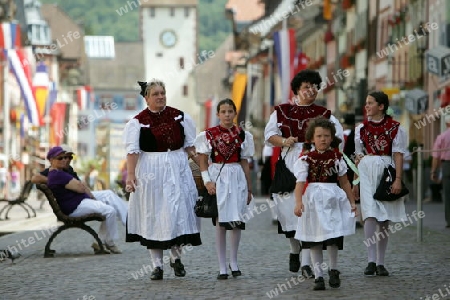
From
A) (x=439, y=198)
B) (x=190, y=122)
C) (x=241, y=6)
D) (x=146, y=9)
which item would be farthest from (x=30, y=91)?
(x=146, y=9)

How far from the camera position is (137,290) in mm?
10953

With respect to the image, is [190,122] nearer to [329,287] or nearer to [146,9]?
[329,287]

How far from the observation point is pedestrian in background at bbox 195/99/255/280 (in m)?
12.0

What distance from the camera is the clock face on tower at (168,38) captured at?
169825mm

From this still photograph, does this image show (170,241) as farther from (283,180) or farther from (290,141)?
(290,141)

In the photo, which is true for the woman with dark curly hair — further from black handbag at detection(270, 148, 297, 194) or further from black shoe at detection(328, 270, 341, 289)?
black shoe at detection(328, 270, 341, 289)

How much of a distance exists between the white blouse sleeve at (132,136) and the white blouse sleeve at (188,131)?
0.48 metres

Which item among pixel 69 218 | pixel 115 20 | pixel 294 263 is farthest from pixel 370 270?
pixel 115 20

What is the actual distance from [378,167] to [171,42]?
159113 millimetres

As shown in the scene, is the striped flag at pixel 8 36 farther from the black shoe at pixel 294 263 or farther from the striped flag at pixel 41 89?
the black shoe at pixel 294 263

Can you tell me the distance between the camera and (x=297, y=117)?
1190 centimetres

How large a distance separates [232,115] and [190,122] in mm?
485

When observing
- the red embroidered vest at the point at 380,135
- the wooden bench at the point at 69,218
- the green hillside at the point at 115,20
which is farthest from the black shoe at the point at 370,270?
the green hillside at the point at 115,20

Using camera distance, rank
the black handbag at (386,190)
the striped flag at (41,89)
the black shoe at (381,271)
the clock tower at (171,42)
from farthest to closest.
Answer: the clock tower at (171,42)
the striped flag at (41,89)
the black handbag at (386,190)
the black shoe at (381,271)
